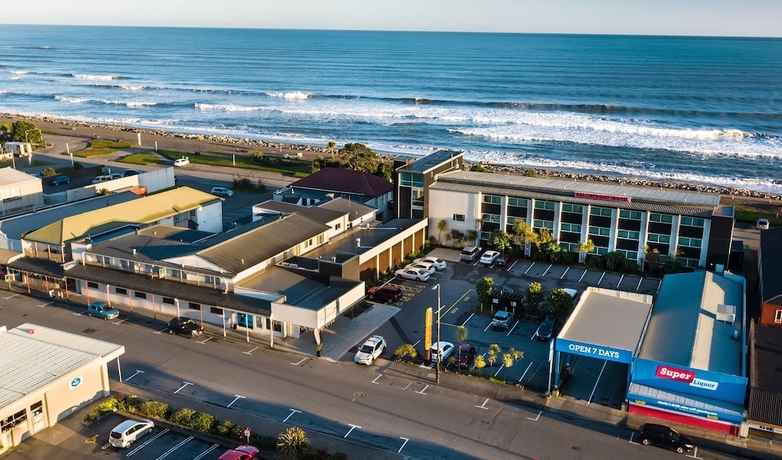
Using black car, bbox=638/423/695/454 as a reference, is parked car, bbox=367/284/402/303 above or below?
above

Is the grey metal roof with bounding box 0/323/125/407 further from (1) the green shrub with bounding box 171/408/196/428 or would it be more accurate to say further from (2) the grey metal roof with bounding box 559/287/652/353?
(2) the grey metal roof with bounding box 559/287/652/353

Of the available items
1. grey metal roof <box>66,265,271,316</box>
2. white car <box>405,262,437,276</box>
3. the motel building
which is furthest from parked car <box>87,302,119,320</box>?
white car <box>405,262,437,276</box>

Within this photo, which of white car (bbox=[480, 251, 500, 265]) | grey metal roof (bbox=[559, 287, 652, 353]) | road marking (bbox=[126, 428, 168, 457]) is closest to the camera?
road marking (bbox=[126, 428, 168, 457])

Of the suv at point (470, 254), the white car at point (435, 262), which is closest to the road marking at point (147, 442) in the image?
the white car at point (435, 262)

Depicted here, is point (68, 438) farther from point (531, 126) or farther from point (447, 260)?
point (531, 126)

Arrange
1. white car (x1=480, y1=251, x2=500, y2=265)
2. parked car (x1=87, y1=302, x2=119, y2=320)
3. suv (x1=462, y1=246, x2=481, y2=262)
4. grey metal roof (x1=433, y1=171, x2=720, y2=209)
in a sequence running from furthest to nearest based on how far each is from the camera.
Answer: suv (x1=462, y1=246, x2=481, y2=262)
white car (x1=480, y1=251, x2=500, y2=265)
grey metal roof (x1=433, y1=171, x2=720, y2=209)
parked car (x1=87, y1=302, x2=119, y2=320)

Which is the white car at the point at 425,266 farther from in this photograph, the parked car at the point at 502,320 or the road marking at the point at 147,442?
the road marking at the point at 147,442

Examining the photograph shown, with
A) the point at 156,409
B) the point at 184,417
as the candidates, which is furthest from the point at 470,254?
the point at 156,409
